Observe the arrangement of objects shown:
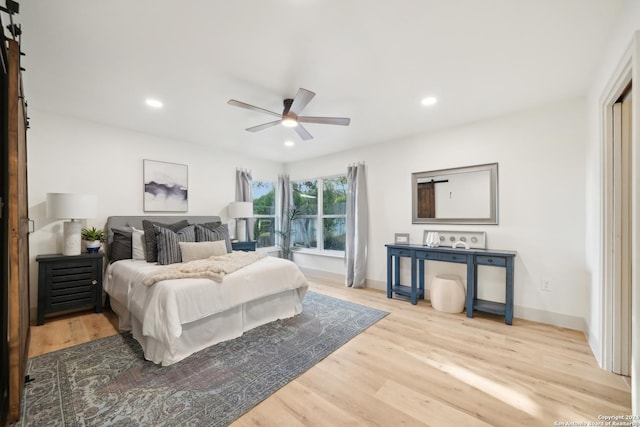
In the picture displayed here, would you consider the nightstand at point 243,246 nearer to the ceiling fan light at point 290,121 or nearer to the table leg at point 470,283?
the ceiling fan light at point 290,121

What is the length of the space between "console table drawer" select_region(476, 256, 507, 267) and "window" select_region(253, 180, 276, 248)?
13.2 ft

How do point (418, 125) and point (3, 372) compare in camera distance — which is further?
point (418, 125)

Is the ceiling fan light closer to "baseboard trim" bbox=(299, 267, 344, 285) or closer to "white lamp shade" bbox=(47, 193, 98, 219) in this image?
"white lamp shade" bbox=(47, 193, 98, 219)

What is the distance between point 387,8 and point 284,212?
462 centimetres

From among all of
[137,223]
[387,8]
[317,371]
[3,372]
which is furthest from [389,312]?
[137,223]

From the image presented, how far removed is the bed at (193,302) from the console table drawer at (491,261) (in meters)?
2.17

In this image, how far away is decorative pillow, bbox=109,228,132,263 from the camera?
3357 mm

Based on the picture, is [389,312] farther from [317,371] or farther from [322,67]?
[322,67]

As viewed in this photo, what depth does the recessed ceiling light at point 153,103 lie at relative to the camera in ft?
9.41

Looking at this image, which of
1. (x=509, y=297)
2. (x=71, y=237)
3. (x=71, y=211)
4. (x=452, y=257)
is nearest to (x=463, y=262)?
(x=452, y=257)

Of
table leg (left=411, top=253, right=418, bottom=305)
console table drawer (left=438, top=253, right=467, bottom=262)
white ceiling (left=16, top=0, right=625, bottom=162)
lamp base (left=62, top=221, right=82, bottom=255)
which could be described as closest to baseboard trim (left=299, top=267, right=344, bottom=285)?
table leg (left=411, top=253, right=418, bottom=305)

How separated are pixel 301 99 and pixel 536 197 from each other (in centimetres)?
292

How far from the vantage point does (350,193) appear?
15.7ft

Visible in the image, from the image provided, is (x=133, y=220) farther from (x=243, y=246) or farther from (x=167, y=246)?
(x=243, y=246)
